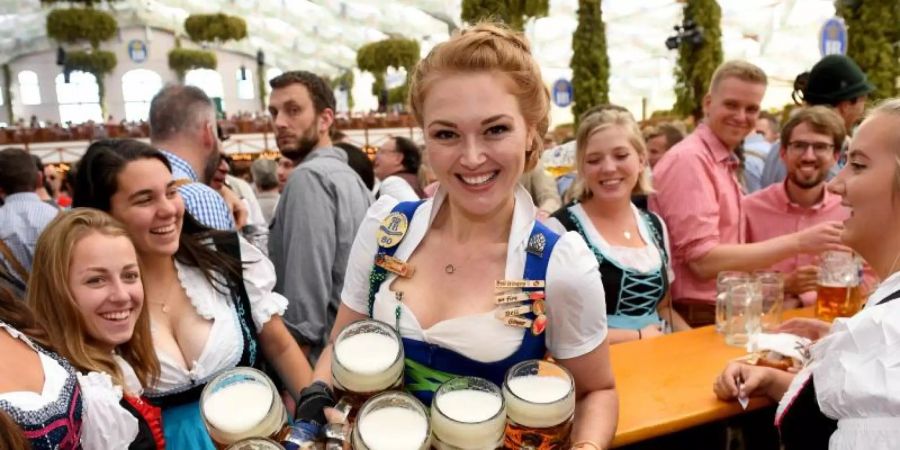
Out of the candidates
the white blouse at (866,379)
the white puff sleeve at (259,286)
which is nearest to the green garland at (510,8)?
the white puff sleeve at (259,286)

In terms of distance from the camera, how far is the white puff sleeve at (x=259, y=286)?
1.66 m

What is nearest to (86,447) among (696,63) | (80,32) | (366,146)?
(696,63)

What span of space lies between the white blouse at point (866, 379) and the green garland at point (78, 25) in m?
22.6

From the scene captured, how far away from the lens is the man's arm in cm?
212

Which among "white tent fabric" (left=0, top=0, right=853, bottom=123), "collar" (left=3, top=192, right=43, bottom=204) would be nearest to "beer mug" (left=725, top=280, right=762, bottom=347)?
"collar" (left=3, top=192, right=43, bottom=204)

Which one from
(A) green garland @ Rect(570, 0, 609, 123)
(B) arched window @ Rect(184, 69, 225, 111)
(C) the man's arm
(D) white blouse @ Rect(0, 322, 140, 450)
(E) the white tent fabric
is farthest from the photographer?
(B) arched window @ Rect(184, 69, 225, 111)

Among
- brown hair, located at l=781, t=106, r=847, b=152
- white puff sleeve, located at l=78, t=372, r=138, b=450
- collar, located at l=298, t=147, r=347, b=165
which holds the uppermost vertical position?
brown hair, located at l=781, t=106, r=847, b=152

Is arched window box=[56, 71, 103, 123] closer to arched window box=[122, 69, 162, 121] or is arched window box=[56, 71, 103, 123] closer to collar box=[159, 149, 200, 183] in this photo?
arched window box=[122, 69, 162, 121]

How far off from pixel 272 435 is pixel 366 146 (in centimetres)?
1430

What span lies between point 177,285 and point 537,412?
3.61ft

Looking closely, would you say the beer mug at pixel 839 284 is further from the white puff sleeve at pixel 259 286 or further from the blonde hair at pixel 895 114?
the white puff sleeve at pixel 259 286

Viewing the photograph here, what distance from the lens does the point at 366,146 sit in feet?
48.8

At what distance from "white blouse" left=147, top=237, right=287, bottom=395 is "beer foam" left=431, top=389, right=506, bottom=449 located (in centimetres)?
83

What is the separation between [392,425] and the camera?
2.71 feet
